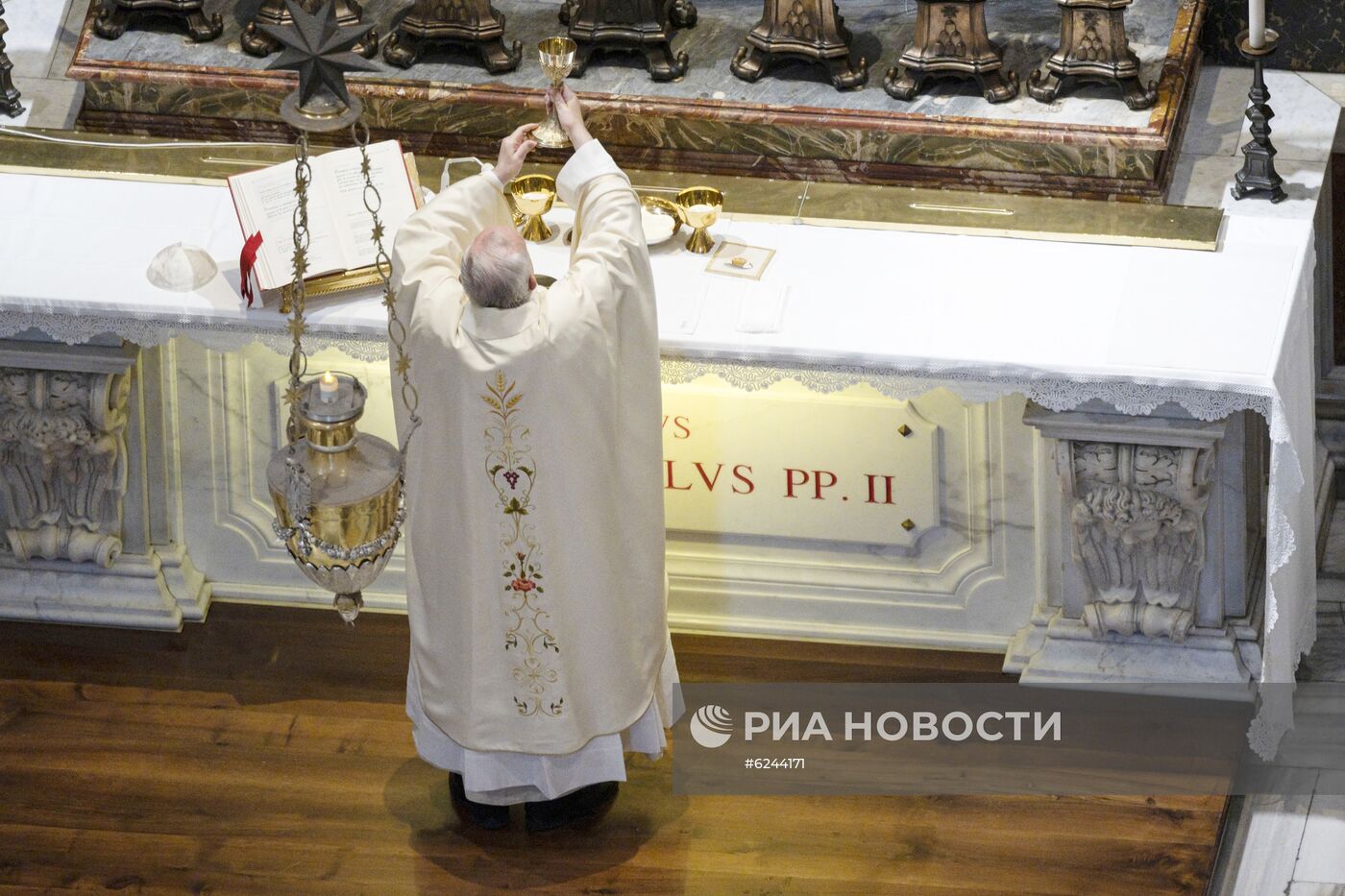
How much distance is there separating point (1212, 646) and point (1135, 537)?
436 millimetres

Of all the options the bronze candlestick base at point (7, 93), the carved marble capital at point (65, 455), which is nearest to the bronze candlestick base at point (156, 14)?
the bronze candlestick base at point (7, 93)

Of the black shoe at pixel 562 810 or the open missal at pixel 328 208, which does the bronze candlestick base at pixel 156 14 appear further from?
the black shoe at pixel 562 810

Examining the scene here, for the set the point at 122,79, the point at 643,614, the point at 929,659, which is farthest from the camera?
the point at 122,79

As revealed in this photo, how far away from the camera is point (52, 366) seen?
6598mm

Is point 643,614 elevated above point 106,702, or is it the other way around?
point 643,614

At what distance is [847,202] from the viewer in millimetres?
6738

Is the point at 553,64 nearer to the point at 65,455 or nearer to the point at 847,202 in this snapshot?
the point at 847,202

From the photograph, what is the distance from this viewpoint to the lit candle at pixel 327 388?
515cm

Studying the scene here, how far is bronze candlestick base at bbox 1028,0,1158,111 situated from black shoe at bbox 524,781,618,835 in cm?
235

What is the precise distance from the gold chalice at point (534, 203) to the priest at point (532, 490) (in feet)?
2.07

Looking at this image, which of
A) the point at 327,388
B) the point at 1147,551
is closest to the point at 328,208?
the point at 327,388

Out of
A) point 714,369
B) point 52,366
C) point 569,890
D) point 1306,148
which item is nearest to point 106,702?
point 52,366

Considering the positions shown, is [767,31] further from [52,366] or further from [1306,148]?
[52,366]

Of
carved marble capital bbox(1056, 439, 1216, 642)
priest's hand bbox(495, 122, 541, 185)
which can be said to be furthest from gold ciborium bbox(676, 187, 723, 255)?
carved marble capital bbox(1056, 439, 1216, 642)
